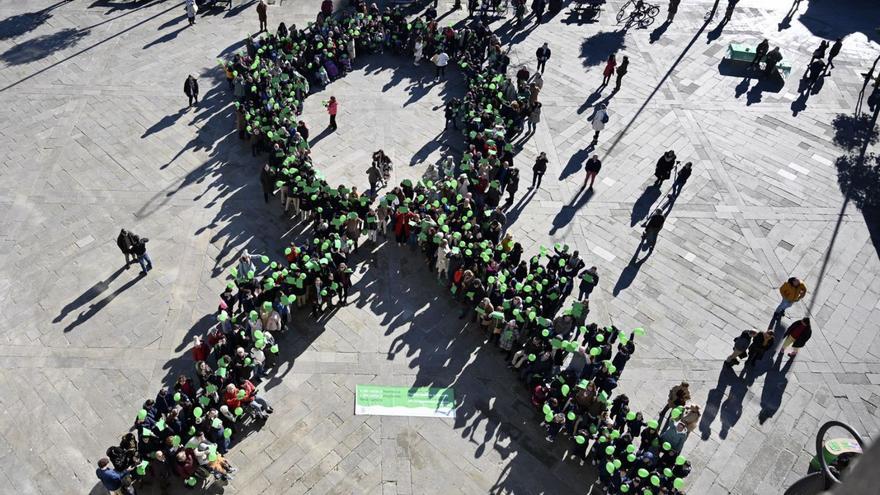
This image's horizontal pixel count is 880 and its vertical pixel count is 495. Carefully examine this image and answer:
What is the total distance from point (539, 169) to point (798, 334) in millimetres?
8615

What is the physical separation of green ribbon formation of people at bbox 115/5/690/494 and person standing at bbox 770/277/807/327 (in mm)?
4309

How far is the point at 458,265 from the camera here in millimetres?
17500

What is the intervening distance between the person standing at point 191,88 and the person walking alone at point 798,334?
20.3 metres

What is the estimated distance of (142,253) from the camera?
1775 centimetres

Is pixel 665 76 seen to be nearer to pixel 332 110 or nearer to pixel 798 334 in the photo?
pixel 332 110

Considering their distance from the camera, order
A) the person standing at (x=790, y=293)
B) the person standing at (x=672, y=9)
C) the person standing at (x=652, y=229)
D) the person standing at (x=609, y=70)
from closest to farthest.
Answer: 1. the person standing at (x=790, y=293)
2. the person standing at (x=652, y=229)
3. the person standing at (x=609, y=70)
4. the person standing at (x=672, y=9)

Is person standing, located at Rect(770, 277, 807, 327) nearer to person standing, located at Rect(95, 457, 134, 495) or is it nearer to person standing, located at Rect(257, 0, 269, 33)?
person standing, located at Rect(95, 457, 134, 495)

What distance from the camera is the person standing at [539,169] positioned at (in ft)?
68.6

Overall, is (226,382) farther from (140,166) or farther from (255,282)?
(140,166)

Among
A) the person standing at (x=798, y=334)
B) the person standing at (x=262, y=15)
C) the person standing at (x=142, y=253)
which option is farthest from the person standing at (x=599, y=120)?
the person standing at (x=142, y=253)

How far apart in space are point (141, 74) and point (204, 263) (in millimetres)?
11175

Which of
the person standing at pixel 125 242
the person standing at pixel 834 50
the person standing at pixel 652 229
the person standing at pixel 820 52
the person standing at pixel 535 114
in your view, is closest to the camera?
the person standing at pixel 125 242

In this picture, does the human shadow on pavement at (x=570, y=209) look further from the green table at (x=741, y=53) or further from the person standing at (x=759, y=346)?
the green table at (x=741, y=53)

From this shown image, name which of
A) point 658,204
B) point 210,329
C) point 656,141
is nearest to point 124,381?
point 210,329
